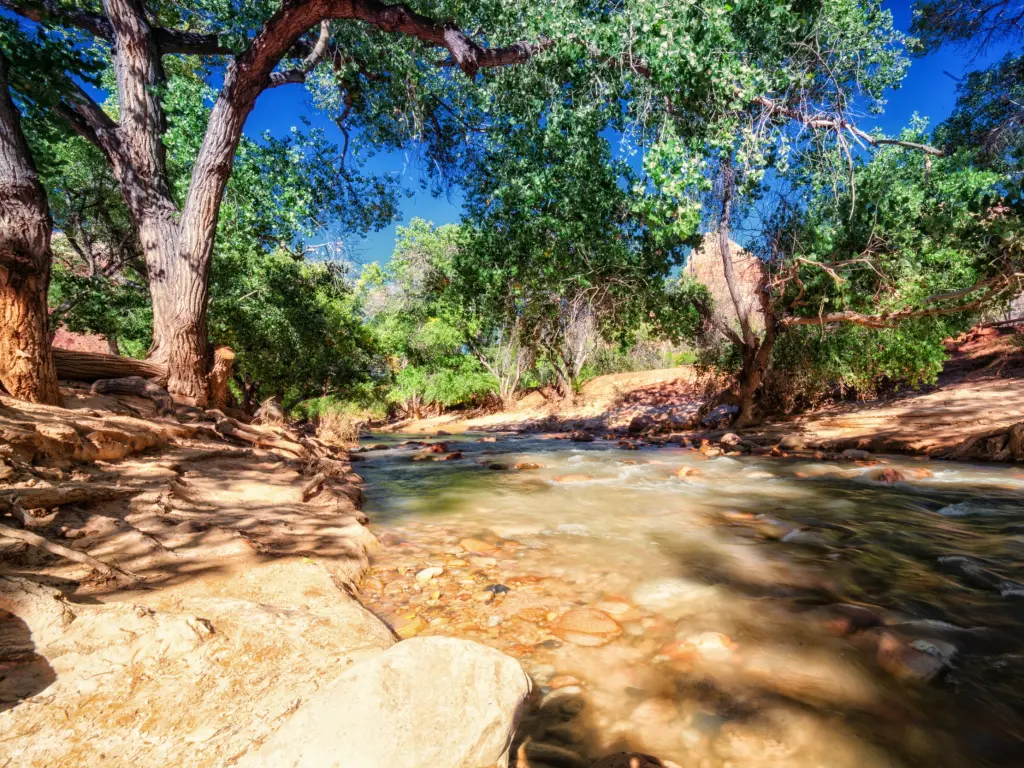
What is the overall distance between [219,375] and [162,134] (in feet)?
11.9

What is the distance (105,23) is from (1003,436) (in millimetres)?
15497

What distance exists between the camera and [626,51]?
18.7ft

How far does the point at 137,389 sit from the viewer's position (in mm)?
5418

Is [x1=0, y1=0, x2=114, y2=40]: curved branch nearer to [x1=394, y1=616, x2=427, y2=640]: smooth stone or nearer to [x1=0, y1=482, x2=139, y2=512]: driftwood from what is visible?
[x1=0, y1=482, x2=139, y2=512]: driftwood

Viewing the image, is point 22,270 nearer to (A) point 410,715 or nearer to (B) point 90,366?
(B) point 90,366

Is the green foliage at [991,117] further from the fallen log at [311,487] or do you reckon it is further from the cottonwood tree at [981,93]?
the fallen log at [311,487]

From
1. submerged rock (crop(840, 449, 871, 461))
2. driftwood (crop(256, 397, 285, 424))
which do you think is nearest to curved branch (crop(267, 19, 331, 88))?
driftwood (crop(256, 397, 285, 424))

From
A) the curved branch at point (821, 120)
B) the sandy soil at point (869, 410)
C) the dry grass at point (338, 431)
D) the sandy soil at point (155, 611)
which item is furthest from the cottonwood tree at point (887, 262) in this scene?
the dry grass at point (338, 431)

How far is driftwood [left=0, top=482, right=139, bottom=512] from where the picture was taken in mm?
2293

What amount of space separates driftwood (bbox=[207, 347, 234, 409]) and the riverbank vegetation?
0.17 ft

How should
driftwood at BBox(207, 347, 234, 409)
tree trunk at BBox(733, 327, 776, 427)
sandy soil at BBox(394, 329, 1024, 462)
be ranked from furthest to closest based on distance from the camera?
tree trunk at BBox(733, 327, 776, 427) → sandy soil at BBox(394, 329, 1024, 462) → driftwood at BBox(207, 347, 234, 409)

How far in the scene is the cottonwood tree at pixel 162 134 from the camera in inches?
233

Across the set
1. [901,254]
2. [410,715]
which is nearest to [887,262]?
[901,254]

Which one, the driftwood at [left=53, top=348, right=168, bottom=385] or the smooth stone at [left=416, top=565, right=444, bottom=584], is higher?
the driftwood at [left=53, top=348, right=168, bottom=385]
